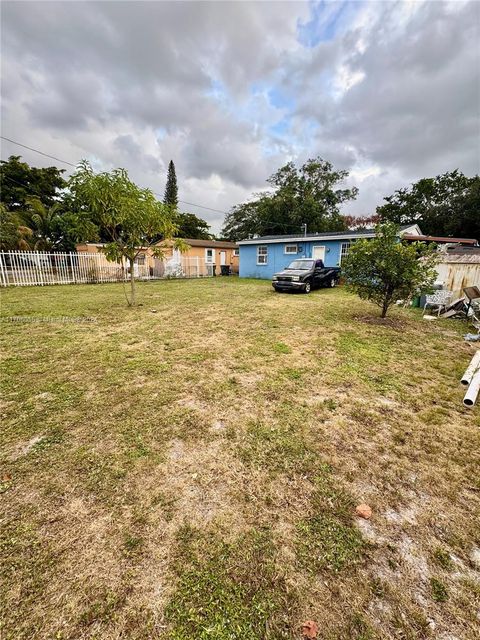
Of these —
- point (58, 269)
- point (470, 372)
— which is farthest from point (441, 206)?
point (58, 269)

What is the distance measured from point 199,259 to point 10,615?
70.8 feet

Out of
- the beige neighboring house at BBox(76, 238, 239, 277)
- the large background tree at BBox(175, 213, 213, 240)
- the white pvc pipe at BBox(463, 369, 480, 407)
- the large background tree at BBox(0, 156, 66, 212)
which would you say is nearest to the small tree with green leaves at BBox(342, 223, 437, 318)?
the white pvc pipe at BBox(463, 369, 480, 407)

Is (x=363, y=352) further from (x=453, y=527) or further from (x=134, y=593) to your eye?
(x=134, y=593)

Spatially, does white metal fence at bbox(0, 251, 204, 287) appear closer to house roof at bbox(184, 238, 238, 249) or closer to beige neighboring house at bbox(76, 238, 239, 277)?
beige neighboring house at bbox(76, 238, 239, 277)

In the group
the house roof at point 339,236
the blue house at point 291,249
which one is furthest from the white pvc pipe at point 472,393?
the house roof at point 339,236

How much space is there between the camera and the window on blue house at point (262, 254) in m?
19.6

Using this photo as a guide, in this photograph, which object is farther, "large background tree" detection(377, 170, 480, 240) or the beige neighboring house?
"large background tree" detection(377, 170, 480, 240)

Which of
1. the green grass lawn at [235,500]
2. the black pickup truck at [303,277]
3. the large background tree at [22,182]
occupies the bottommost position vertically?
the green grass lawn at [235,500]

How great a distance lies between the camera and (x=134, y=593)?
1385 mm

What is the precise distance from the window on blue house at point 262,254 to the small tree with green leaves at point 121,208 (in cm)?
1190

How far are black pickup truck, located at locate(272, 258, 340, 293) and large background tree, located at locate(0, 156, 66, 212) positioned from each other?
86.2ft

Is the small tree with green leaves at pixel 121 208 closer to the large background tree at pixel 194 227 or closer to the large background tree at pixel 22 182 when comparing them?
the large background tree at pixel 22 182

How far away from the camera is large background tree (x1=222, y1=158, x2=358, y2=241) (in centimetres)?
2858

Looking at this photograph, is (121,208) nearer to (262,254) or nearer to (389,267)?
(389,267)
